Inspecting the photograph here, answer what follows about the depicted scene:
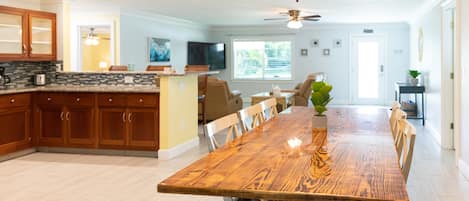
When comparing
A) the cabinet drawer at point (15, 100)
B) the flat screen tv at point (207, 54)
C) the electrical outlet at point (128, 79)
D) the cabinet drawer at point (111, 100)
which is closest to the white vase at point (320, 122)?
the cabinet drawer at point (111, 100)

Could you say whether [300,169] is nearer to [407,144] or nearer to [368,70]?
[407,144]

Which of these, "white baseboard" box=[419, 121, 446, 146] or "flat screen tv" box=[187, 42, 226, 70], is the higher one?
"flat screen tv" box=[187, 42, 226, 70]

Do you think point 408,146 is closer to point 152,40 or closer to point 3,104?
point 3,104

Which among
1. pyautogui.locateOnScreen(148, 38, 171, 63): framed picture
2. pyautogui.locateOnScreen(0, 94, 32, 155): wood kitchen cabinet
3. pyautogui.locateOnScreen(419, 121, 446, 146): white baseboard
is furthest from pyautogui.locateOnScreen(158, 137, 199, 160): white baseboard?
pyautogui.locateOnScreen(148, 38, 171, 63): framed picture

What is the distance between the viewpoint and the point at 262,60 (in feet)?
45.1

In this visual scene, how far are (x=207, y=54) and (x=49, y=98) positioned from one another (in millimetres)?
7087

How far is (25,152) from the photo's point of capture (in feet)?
19.6

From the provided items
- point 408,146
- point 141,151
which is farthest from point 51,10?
Answer: point 408,146

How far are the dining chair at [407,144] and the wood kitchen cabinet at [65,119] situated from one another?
4.30 m

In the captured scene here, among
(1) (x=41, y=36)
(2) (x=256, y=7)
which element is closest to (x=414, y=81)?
(2) (x=256, y=7)

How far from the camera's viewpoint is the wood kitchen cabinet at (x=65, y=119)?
19.4ft

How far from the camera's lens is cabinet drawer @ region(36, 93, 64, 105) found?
600 centimetres

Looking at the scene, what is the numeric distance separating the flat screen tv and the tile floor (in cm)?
620

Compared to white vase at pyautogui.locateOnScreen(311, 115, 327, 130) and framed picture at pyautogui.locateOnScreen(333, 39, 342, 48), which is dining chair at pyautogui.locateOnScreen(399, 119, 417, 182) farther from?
framed picture at pyautogui.locateOnScreen(333, 39, 342, 48)
